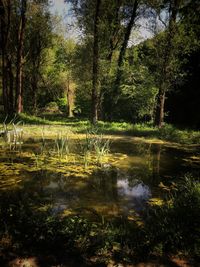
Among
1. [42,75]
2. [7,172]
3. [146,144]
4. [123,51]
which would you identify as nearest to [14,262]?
[7,172]

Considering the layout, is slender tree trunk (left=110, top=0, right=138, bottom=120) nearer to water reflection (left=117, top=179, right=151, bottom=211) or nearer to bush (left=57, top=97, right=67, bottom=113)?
water reflection (left=117, top=179, right=151, bottom=211)

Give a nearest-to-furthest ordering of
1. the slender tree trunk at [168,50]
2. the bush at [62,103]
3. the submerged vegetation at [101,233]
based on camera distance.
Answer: the submerged vegetation at [101,233]
the slender tree trunk at [168,50]
the bush at [62,103]

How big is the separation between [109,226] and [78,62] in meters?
26.9

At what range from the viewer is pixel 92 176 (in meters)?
9.91

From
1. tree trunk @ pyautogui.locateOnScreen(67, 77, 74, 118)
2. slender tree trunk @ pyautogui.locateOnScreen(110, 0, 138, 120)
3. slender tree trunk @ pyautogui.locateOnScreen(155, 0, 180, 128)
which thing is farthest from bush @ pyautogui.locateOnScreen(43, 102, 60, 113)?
slender tree trunk @ pyautogui.locateOnScreen(155, 0, 180, 128)

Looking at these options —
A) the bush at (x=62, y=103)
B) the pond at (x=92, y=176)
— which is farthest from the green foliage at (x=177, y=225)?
the bush at (x=62, y=103)

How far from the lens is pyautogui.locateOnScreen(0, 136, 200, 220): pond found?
7.59 metres

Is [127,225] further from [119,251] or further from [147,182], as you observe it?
[147,182]

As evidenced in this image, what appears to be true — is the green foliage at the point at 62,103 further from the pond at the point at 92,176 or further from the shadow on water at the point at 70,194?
the shadow on water at the point at 70,194

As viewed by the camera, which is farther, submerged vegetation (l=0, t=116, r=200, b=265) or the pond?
the pond

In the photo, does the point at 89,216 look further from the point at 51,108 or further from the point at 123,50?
the point at 51,108

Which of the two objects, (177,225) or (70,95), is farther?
(70,95)

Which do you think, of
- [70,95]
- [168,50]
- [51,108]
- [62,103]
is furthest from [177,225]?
[62,103]

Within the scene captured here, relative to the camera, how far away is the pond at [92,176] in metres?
7.59
